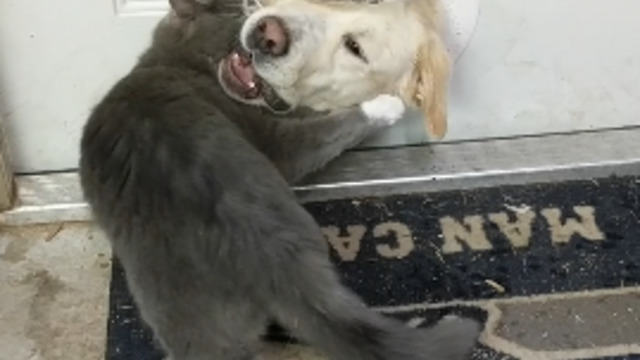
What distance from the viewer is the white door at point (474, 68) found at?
175 cm

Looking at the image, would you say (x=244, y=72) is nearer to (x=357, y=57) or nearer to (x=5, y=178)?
(x=357, y=57)

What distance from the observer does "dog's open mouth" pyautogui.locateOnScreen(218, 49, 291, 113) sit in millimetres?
1575

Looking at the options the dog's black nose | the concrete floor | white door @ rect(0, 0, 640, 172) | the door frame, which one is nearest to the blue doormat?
the concrete floor

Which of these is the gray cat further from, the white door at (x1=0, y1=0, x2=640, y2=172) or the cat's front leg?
the white door at (x1=0, y1=0, x2=640, y2=172)

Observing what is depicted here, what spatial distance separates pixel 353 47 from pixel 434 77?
0.45ft

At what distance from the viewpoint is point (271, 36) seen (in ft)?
4.85

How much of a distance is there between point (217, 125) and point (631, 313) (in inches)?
26.3

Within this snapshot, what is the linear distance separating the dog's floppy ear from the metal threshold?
234 millimetres

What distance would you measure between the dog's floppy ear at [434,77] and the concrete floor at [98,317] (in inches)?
11.0

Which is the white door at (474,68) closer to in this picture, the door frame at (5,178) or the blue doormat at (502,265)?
the door frame at (5,178)

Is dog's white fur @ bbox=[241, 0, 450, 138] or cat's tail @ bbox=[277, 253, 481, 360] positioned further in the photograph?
dog's white fur @ bbox=[241, 0, 450, 138]

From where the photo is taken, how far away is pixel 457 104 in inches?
74.1

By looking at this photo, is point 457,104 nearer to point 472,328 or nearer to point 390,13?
point 390,13

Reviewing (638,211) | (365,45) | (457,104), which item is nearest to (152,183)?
(365,45)
